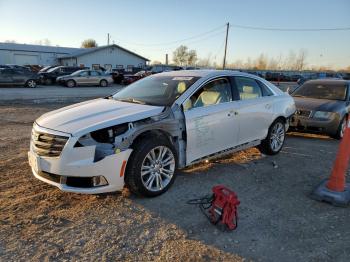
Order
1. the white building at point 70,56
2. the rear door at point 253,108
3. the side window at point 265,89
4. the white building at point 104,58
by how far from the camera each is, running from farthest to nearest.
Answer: the white building at point 104,58 < the white building at point 70,56 < the side window at point 265,89 < the rear door at point 253,108

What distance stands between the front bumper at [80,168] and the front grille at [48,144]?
0.17 feet

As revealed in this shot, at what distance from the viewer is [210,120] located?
464cm

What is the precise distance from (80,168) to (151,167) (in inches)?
35.9

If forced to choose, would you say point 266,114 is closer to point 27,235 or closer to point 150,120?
point 150,120

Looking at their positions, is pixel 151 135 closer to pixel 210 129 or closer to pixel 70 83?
pixel 210 129

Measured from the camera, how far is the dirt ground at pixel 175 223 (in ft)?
9.78

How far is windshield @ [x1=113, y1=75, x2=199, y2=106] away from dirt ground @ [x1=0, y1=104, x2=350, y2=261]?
1273 millimetres

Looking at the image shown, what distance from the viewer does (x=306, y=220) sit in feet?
12.1

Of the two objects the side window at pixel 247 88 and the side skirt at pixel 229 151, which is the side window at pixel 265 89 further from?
the side skirt at pixel 229 151

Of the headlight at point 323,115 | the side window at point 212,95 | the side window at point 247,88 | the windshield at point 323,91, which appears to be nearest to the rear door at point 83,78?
the windshield at point 323,91

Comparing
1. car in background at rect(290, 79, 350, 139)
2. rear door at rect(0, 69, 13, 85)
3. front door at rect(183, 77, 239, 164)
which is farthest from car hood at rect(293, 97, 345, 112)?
rear door at rect(0, 69, 13, 85)

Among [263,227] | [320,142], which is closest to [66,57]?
[320,142]

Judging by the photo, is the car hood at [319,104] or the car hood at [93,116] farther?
the car hood at [319,104]

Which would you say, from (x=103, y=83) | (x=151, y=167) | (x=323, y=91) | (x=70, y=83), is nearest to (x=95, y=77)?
(x=103, y=83)
